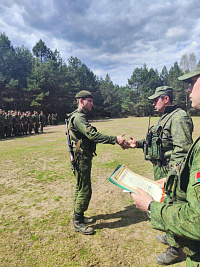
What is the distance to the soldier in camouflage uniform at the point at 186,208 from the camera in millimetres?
1040

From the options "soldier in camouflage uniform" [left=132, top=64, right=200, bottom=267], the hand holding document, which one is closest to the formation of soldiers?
the hand holding document

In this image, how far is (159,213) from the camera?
4.02 feet

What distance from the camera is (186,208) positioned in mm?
1083

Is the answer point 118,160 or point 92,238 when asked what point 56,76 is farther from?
point 92,238

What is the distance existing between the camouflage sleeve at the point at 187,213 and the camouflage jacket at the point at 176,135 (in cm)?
117

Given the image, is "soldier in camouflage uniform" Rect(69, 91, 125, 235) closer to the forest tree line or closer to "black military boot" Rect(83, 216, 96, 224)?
"black military boot" Rect(83, 216, 96, 224)

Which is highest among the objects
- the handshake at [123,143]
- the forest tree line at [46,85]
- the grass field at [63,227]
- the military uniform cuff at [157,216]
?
the forest tree line at [46,85]

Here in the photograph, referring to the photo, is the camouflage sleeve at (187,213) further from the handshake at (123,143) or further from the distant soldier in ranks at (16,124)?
the distant soldier in ranks at (16,124)

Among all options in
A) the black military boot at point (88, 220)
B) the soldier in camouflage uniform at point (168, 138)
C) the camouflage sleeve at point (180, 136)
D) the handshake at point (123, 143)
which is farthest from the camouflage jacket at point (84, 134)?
the black military boot at point (88, 220)

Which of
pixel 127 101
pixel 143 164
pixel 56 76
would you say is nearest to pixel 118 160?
pixel 143 164

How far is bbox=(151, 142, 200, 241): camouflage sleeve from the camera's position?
1.03 metres

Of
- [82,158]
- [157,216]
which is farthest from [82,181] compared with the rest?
[157,216]

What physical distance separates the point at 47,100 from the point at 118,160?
3446 centimetres

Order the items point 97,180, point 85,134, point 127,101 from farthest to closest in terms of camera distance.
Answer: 1. point 127,101
2. point 97,180
3. point 85,134
